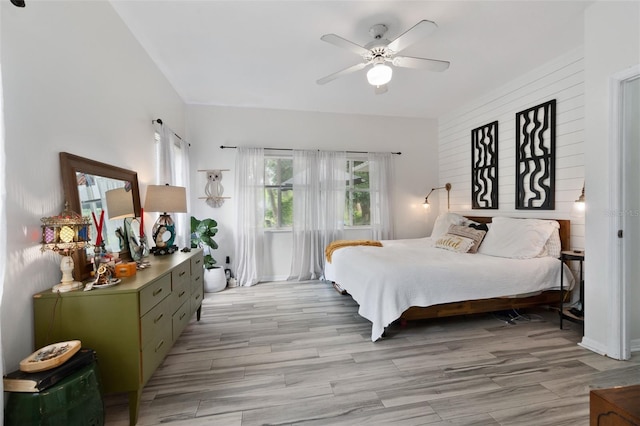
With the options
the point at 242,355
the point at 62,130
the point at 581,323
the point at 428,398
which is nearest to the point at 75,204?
the point at 62,130

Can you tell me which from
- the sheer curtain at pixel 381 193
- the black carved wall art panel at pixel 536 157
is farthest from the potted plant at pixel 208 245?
the black carved wall art panel at pixel 536 157

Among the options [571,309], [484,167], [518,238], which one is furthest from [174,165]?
[571,309]

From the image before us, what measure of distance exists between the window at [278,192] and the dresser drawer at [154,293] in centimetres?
261

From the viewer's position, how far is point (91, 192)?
71.9 inches

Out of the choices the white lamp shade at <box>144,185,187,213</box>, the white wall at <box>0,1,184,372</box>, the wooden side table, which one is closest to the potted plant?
the white lamp shade at <box>144,185,187,213</box>

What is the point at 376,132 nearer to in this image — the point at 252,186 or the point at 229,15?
the point at 252,186

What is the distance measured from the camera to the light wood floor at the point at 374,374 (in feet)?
5.20

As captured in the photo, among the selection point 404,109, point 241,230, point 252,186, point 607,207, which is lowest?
point 241,230

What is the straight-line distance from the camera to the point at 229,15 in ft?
7.41

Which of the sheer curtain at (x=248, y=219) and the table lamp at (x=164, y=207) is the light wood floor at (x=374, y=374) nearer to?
the table lamp at (x=164, y=207)

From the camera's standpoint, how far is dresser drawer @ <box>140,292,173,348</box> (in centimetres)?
154

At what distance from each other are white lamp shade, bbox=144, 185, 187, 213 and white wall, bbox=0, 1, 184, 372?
1.18ft

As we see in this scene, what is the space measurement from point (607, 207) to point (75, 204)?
3715mm

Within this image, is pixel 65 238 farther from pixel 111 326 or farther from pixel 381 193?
pixel 381 193
